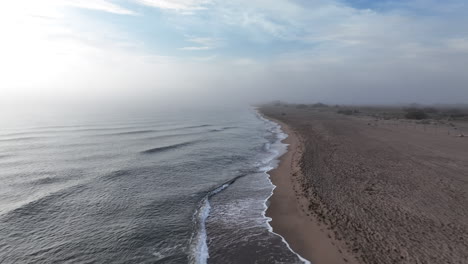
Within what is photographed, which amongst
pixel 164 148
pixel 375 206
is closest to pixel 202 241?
pixel 375 206

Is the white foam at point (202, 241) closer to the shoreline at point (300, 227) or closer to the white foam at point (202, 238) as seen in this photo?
the white foam at point (202, 238)

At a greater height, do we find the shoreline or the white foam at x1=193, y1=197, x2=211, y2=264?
the shoreline

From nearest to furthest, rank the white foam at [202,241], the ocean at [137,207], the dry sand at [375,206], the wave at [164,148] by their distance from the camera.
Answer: the dry sand at [375,206] < the white foam at [202,241] < the ocean at [137,207] < the wave at [164,148]

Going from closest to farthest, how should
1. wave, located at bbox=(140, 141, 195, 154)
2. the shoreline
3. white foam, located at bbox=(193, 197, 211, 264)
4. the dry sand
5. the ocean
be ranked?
the dry sand → the shoreline → white foam, located at bbox=(193, 197, 211, 264) → the ocean → wave, located at bbox=(140, 141, 195, 154)

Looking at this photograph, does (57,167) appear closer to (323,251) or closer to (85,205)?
(85,205)

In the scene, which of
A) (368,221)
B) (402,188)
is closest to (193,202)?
(368,221)

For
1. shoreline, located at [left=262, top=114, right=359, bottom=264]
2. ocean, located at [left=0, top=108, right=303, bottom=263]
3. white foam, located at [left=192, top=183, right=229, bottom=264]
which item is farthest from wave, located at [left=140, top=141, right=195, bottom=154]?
shoreline, located at [left=262, top=114, right=359, bottom=264]

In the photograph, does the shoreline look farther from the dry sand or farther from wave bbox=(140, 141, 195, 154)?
wave bbox=(140, 141, 195, 154)

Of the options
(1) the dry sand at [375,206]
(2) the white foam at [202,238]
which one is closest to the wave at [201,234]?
(2) the white foam at [202,238]
